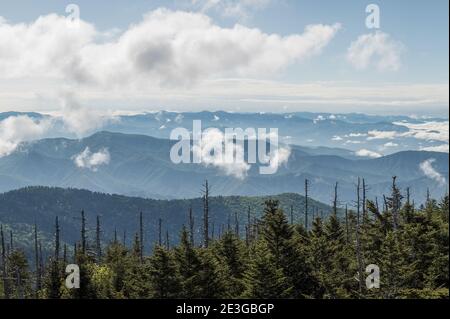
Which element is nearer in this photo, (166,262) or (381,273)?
(381,273)

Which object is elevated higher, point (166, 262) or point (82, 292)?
point (166, 262)
